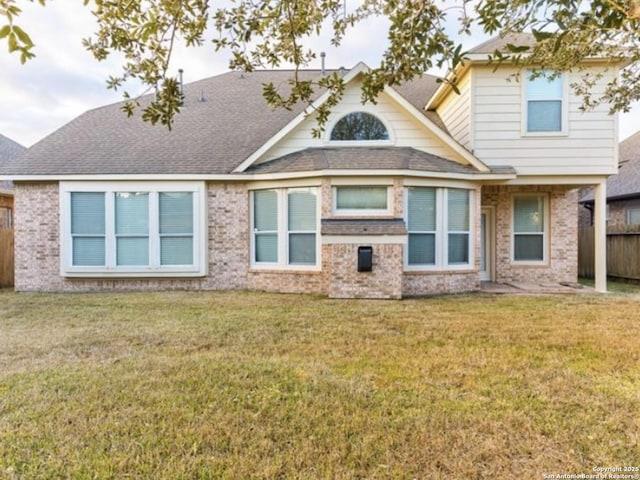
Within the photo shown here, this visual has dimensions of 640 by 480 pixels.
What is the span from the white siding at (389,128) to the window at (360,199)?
1.56 meters

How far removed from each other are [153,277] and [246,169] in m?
3.63

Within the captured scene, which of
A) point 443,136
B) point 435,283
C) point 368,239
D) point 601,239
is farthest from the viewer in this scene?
point 601,239

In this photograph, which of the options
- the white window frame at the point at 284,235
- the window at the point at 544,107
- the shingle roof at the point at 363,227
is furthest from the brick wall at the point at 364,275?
the window at the point at 544,107

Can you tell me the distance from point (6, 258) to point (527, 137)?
47.3ft

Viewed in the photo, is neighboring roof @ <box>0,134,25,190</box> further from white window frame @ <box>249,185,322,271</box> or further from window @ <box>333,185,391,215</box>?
window @ <box>333,185,391,215</box>

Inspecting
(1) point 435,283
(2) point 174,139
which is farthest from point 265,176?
(1) point 435,283

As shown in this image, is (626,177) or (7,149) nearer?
(626,177)

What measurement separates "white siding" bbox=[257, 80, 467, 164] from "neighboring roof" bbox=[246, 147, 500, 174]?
0.65 feet

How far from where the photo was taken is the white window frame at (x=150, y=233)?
31.3 ft

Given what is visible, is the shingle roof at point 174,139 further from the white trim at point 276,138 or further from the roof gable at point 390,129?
the roof gable at point 390,129

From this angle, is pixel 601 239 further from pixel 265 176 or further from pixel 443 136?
pixel 265 176

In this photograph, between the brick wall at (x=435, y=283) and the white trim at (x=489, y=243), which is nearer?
the brick wall at (x=435, y=283)

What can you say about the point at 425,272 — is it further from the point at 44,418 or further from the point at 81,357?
the point at 44,418

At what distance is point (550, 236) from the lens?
34.6 ft
